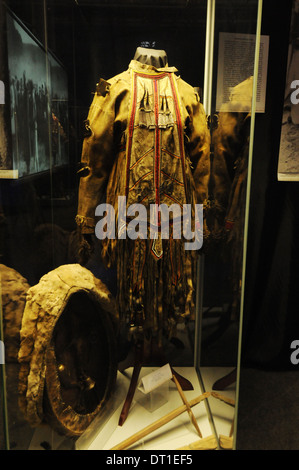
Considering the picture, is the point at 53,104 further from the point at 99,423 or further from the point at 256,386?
the point at 256,386

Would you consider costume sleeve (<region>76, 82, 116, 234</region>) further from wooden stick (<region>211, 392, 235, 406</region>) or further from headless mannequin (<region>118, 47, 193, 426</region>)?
wooden stick (<region>211, 392, 235, 406</region>)

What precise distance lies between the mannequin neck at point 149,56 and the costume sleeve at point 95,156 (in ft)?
0.56

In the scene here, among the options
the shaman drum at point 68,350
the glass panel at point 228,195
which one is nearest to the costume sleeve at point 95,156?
the shaman drum at point 68,350

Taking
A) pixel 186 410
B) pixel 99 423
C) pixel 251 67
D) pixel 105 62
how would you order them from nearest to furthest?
pixel 251 67 < pixel 105 62 < pixel 99 423 < pixel 186 410

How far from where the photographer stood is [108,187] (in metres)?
1.52

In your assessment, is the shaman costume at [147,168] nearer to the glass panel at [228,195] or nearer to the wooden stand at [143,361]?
the glass panel at [228,195]

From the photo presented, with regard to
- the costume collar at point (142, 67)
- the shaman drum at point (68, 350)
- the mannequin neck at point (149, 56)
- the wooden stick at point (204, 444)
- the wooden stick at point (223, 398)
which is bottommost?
the wooden stick at point (204, 444)

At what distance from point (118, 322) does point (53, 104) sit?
907 mm

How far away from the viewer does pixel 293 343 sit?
2.40m

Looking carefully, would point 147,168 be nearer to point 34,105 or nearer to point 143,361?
point 34,105

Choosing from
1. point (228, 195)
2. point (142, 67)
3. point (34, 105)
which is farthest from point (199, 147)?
point (34, 105)

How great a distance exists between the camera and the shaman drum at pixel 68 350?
1.37 m

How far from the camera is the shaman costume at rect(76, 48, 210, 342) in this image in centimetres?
145

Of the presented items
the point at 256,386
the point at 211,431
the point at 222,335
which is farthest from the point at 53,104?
the point at 256,386
